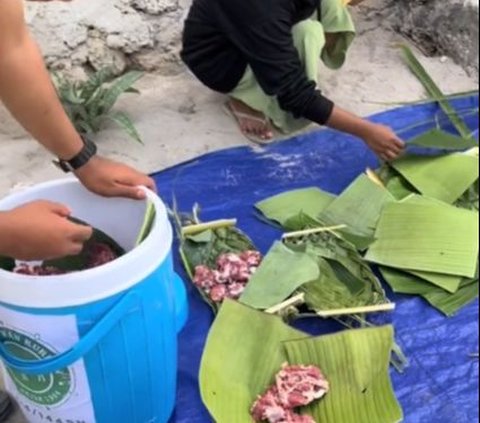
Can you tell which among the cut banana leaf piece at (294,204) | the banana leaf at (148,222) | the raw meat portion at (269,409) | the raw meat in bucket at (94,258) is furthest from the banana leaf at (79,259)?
the cut banana leaf piece at (294,204)

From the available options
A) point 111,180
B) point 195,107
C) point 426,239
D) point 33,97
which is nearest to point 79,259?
point 111,180

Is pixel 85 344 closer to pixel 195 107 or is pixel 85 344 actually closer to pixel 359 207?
pixel 359 207

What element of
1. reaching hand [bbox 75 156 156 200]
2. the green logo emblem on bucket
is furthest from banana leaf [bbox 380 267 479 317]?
the green logo emblem on bucket

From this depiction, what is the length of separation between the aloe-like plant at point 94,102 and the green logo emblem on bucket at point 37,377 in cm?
95

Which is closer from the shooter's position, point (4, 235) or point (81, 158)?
point (4, 235)

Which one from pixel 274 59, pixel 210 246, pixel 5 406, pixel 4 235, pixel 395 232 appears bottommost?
pixel 5 406

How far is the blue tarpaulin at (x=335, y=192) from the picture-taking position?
56.6 inches

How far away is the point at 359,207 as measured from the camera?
1.75m

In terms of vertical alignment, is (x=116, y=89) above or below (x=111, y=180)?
below

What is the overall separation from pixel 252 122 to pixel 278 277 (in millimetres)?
671

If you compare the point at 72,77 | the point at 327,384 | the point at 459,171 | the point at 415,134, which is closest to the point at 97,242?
the point at 327,384

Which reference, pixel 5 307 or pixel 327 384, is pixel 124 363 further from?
pixel 327 384

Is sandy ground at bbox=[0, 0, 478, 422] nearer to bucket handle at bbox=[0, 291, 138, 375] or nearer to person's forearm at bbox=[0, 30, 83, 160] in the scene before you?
person's forearm at bbox=[0, 30, 83, 160]

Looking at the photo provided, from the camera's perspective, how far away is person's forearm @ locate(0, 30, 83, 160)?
1262 mm
